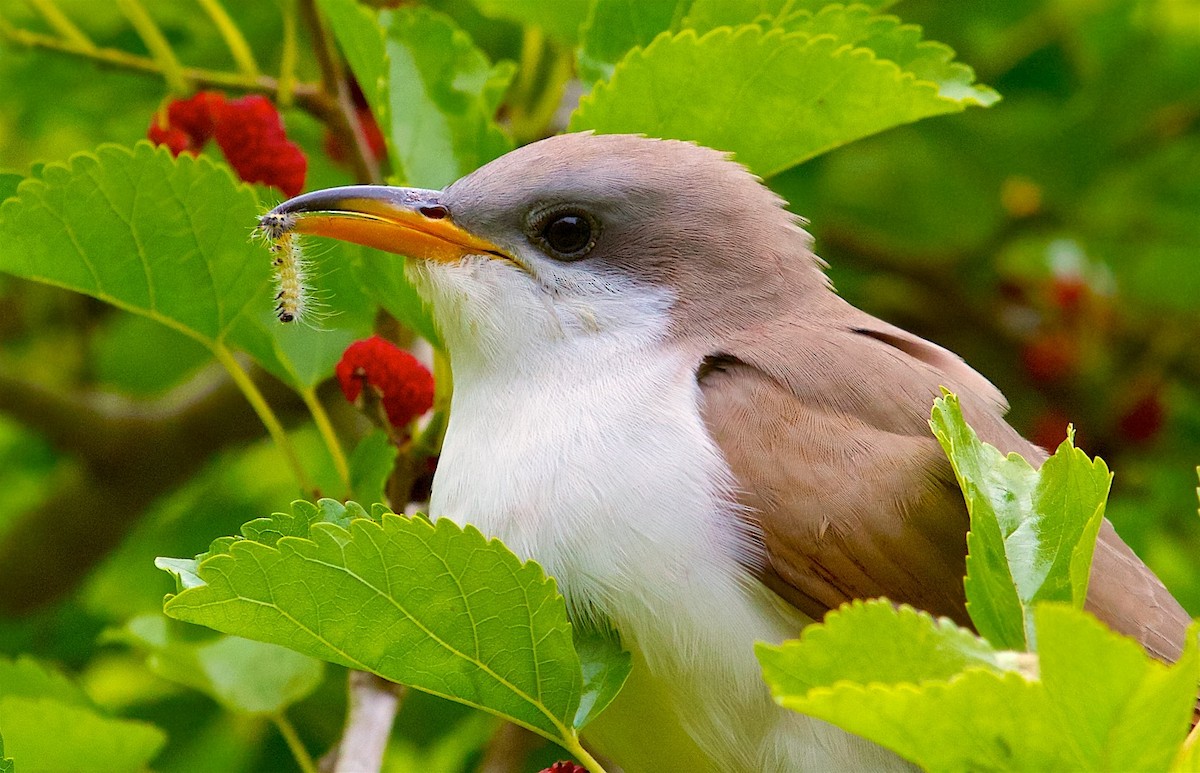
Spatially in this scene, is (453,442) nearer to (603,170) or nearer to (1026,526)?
(603,170)

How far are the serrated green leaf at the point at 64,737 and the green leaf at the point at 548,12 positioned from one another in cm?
177

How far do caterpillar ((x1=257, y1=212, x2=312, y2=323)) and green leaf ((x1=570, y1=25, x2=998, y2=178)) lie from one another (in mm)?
643

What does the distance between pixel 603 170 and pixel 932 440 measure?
88cm

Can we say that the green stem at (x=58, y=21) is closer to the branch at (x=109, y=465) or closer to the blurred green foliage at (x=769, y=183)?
the blurred green foliage at (x=769, y=183)

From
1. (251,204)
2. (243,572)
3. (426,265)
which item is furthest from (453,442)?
(243,572)

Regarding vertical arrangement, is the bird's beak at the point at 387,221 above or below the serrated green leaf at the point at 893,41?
below

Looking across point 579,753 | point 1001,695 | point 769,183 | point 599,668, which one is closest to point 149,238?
point 599,668

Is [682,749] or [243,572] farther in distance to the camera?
[682,749]

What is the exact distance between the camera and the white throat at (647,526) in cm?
A: 242

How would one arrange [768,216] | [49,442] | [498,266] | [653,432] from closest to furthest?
[653,432] < [498,266] < [768,216] < [49,442]

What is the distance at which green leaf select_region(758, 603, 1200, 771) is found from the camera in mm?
1436

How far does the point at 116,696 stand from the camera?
15.5 ft

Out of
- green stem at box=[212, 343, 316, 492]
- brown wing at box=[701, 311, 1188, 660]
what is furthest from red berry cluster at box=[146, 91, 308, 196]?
brown wing at box=[701, 311, 1188, 660]

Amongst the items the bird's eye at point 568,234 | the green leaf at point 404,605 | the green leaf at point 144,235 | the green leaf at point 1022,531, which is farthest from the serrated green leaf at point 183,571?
the bird's eye at point 568,234
